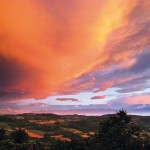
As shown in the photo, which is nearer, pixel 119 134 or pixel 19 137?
pixel 119 134

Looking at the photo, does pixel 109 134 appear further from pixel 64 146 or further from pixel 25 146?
pixel 64 146

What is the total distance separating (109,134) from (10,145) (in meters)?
46.8

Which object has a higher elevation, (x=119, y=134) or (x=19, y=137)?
(x=19, y=137)

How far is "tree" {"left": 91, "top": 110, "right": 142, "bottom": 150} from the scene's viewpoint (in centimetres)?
7762

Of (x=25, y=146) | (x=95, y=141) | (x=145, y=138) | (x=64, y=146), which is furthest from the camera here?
(x=64, y=146)

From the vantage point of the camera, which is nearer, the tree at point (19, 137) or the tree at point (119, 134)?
the tree at point (119, 134)

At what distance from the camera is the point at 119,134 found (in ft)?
256

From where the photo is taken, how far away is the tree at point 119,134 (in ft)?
255

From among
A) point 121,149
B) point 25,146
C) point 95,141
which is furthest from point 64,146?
point 121,149

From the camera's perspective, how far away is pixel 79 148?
384 feet

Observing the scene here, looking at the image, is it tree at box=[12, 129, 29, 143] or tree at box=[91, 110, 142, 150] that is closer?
tree at box=[91, 110, 142, 150]

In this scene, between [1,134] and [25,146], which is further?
[1,134]

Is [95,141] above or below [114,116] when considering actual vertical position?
below

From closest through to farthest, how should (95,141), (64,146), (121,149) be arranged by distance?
(121,149), (95,141), (64,146)
